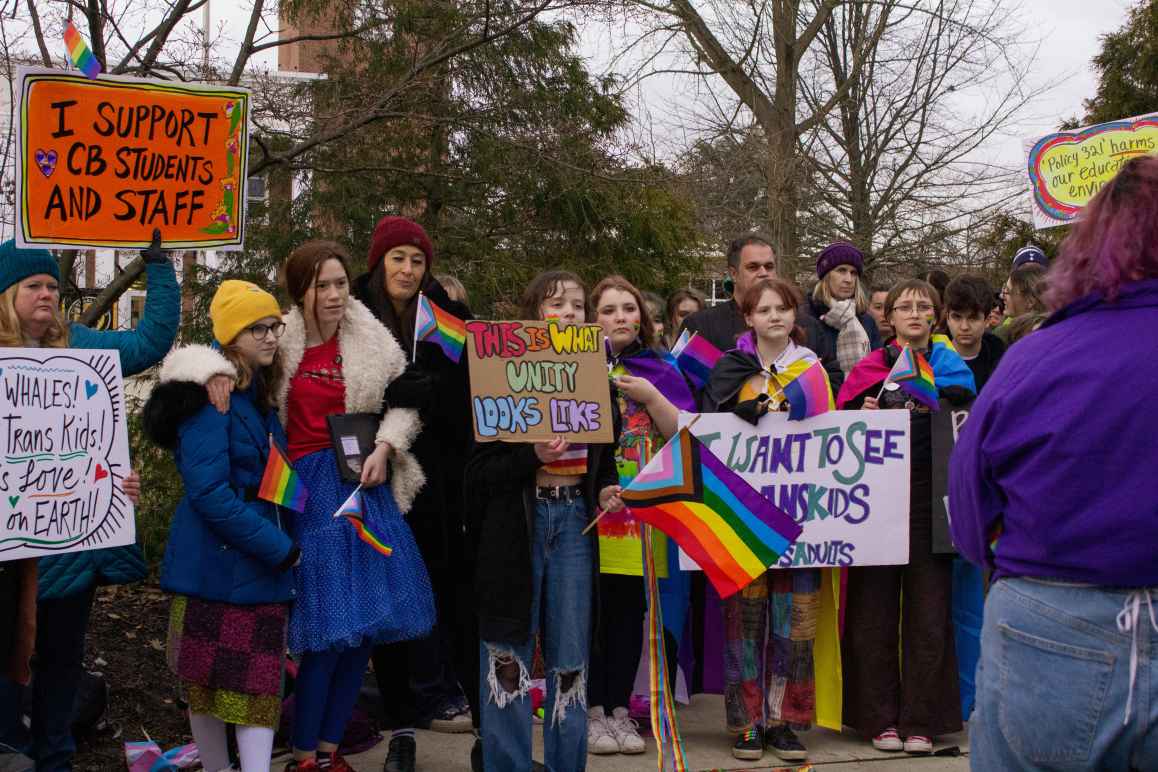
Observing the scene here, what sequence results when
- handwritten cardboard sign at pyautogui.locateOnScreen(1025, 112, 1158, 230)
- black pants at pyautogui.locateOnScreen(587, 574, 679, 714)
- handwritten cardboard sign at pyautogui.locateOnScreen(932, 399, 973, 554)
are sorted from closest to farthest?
black pants at pyautogui.locateOnScreen(587, 574, 679, 714) < handwritten cardboard sign at pyautogui.locateOnScreen(932, 399, 973, 554) < handwritten cardboard sign at pyautogui.locateOnScreen(1025, 112, 1158, 230)

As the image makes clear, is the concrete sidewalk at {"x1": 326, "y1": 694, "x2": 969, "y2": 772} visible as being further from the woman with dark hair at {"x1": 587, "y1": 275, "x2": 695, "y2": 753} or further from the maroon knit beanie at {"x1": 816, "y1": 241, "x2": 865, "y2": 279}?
the maroon knit beanie at {"x1": 816, "y1": 241, "x2": 865, "y2": 279}

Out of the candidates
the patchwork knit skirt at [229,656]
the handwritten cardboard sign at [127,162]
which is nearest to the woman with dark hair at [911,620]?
the patchwork knit skirt at [229,656]

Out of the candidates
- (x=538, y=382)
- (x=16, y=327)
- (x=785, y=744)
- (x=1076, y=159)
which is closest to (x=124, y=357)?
(x=16, y=327)

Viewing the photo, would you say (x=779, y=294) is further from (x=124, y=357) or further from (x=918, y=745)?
(x=124, y=357)

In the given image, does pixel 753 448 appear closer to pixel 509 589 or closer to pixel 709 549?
pixel 709 549

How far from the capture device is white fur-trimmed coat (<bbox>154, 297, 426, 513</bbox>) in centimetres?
461

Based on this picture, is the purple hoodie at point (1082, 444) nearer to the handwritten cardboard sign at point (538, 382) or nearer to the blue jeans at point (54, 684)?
the handwritten cardboard sign at point (538, 382)

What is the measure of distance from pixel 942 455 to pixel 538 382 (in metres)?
2.22

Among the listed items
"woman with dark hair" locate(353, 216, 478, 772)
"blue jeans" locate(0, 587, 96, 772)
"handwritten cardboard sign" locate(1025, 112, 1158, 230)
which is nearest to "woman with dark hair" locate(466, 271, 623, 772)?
"woman with dark hair" locate(353, 216, 478, 772)

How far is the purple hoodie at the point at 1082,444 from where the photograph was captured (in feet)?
8.19

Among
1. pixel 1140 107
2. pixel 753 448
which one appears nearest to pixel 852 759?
pixel 753 448

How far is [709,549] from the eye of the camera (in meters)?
4.37

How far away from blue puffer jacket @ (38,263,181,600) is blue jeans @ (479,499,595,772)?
142 cm

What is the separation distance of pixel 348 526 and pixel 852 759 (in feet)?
8.19
